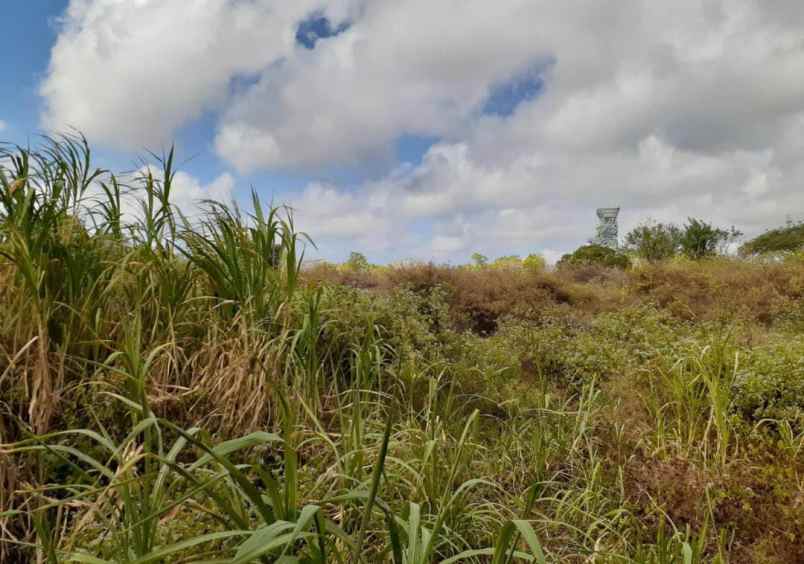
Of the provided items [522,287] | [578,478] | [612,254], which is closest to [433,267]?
[522,287]

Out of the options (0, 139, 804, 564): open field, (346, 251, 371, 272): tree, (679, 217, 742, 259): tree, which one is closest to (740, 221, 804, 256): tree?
(679, 217, 742, 259): tree

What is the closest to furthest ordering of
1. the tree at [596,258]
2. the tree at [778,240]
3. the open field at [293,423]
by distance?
the open field at [293,423] < the tree at [596,258] < the tree at [778,240]

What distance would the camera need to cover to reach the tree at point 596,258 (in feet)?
49.9

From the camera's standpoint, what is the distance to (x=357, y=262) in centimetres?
1220

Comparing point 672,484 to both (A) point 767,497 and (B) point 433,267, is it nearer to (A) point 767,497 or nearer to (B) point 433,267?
(A) point 767,497

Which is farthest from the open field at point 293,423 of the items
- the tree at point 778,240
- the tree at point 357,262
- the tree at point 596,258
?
the tree at point 778,240

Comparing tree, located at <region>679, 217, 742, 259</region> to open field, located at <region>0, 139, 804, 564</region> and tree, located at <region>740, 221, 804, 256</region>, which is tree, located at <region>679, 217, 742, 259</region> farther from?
open field, located at <region>0, 139, 804, 564</region>

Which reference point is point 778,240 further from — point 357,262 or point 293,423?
point 293,423

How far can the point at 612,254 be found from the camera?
1628 centimetres

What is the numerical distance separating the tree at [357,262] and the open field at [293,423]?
758 centimetres

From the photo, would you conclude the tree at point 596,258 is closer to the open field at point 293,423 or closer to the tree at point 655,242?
the tree at point 655,242

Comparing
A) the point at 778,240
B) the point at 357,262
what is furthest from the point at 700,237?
the point at 357,262

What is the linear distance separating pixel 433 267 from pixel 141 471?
7.29m

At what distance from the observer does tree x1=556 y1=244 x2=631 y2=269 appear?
15198 millimetres
